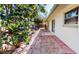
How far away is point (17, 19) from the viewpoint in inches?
180

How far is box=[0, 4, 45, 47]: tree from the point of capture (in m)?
4.47

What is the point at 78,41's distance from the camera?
469 cm

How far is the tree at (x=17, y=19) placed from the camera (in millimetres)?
4473

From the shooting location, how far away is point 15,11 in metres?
4.54

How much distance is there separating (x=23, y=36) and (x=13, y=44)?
40 cm

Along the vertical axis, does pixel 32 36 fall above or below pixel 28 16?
below

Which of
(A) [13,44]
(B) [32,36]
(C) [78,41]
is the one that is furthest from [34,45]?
(C) [78,41]

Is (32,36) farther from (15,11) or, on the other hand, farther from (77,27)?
(77,27)

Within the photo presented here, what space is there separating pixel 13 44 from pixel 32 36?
69cm

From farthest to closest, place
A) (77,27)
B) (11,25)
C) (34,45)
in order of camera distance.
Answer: (34,45)
(77,27)
(11,25)
